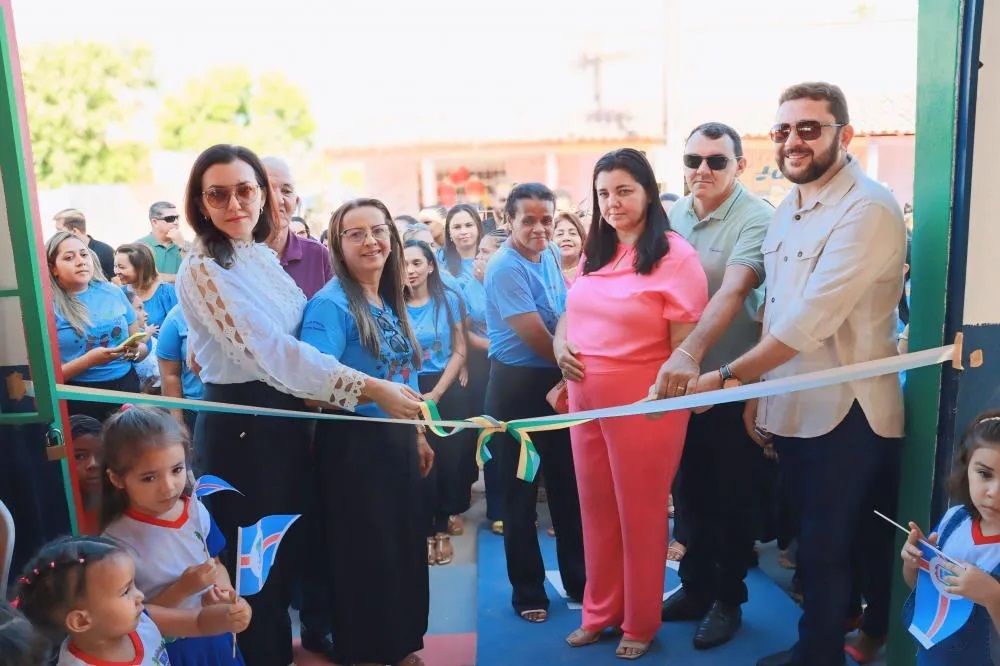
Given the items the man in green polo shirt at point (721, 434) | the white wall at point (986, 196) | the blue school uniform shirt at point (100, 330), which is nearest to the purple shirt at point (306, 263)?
the blue school uniform shirt at point (100, 330)

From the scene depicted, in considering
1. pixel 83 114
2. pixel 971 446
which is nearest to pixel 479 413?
pixel 971 446

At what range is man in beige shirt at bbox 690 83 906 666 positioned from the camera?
7.83 feet

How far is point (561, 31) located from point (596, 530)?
54.9 feet

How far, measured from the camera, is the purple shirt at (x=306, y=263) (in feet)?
10.2

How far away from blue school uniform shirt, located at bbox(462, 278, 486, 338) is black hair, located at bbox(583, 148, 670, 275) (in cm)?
152

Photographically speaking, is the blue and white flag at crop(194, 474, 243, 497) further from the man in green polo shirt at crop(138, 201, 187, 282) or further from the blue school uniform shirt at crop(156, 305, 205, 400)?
the man in green polo shirt at crop(138, 201, 187, 282)

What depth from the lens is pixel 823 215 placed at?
248 cm

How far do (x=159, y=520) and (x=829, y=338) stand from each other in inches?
83.0

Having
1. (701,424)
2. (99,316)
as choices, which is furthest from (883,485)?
(99,316)

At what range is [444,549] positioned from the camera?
4.14m

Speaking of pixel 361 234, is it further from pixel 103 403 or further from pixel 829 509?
pixel 829 509

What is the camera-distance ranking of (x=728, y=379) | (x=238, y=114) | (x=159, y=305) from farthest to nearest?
(x=238, y=114), (x=159, y=305), (x=728, y=379)

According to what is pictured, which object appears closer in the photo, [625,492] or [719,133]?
[625,492]

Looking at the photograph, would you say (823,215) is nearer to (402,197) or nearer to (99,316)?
(99,316)
